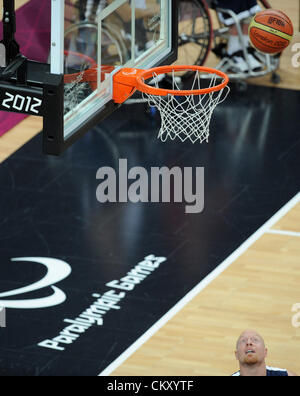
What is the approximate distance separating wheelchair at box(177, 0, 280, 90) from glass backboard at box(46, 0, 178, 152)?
2278 millimetres

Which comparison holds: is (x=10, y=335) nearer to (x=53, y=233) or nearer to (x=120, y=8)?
(x=53, y=233)

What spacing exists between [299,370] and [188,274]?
63.5 inches

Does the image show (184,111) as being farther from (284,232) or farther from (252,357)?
(252,357)

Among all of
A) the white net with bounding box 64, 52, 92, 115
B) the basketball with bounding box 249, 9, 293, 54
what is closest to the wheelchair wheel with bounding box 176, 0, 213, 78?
the basketball with bounding box 249, 9, 293, 54

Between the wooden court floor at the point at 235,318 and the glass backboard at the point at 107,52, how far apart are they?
6.80 feet

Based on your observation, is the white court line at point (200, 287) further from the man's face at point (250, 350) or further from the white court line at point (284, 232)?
the man's face at point (250, 350)

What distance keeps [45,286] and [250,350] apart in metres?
2.91

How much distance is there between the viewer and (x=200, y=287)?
9.97 meters

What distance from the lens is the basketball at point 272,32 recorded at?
938cm

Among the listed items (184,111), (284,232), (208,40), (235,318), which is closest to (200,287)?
(235,318)

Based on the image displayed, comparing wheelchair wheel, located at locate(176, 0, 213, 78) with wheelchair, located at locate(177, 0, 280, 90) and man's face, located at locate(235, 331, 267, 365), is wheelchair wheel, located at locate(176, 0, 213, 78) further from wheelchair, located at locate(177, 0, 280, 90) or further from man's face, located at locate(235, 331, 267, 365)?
man's face, located at locate(235, 331, 267, 365)

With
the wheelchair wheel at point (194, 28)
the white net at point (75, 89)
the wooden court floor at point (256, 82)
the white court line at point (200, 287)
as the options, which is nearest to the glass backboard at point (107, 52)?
the white net at point (75, 89)
